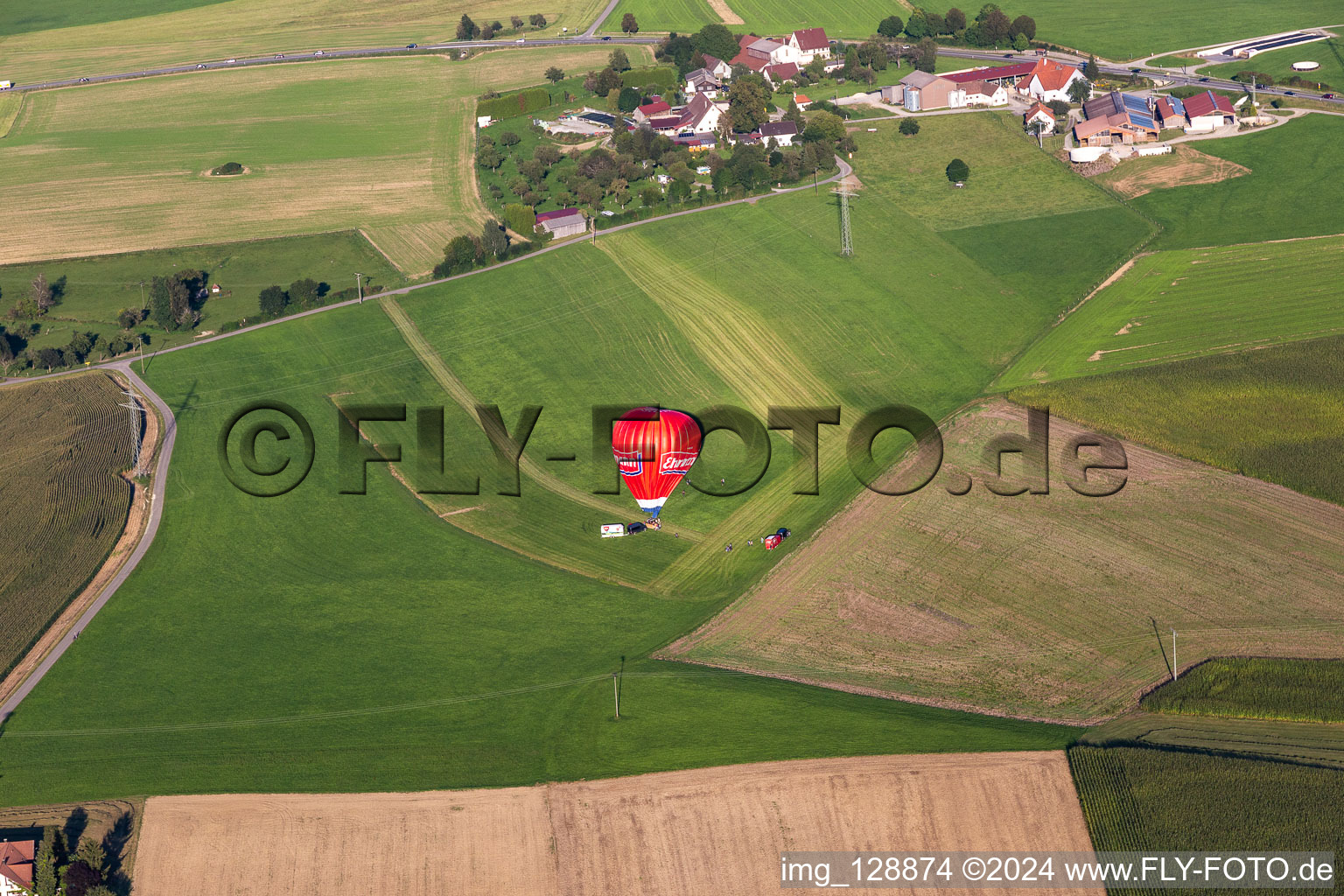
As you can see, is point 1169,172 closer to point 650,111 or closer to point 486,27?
point 650,111

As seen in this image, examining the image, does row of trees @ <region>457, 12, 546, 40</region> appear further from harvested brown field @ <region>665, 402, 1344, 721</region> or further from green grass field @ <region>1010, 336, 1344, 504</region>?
harvested brown field @ <region>665, 402, 1344, 721</region>

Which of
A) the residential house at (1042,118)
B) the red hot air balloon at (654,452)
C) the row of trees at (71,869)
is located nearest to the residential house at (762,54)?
the residential house at (1042,118)

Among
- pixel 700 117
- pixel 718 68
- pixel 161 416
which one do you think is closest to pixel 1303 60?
pixel 718 68

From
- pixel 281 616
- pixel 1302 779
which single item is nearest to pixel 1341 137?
pixel 1302 779

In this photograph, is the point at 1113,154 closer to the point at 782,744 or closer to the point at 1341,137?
the point at 1341,137

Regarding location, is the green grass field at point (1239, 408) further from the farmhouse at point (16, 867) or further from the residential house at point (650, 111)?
the residential house at point (650, 111)
